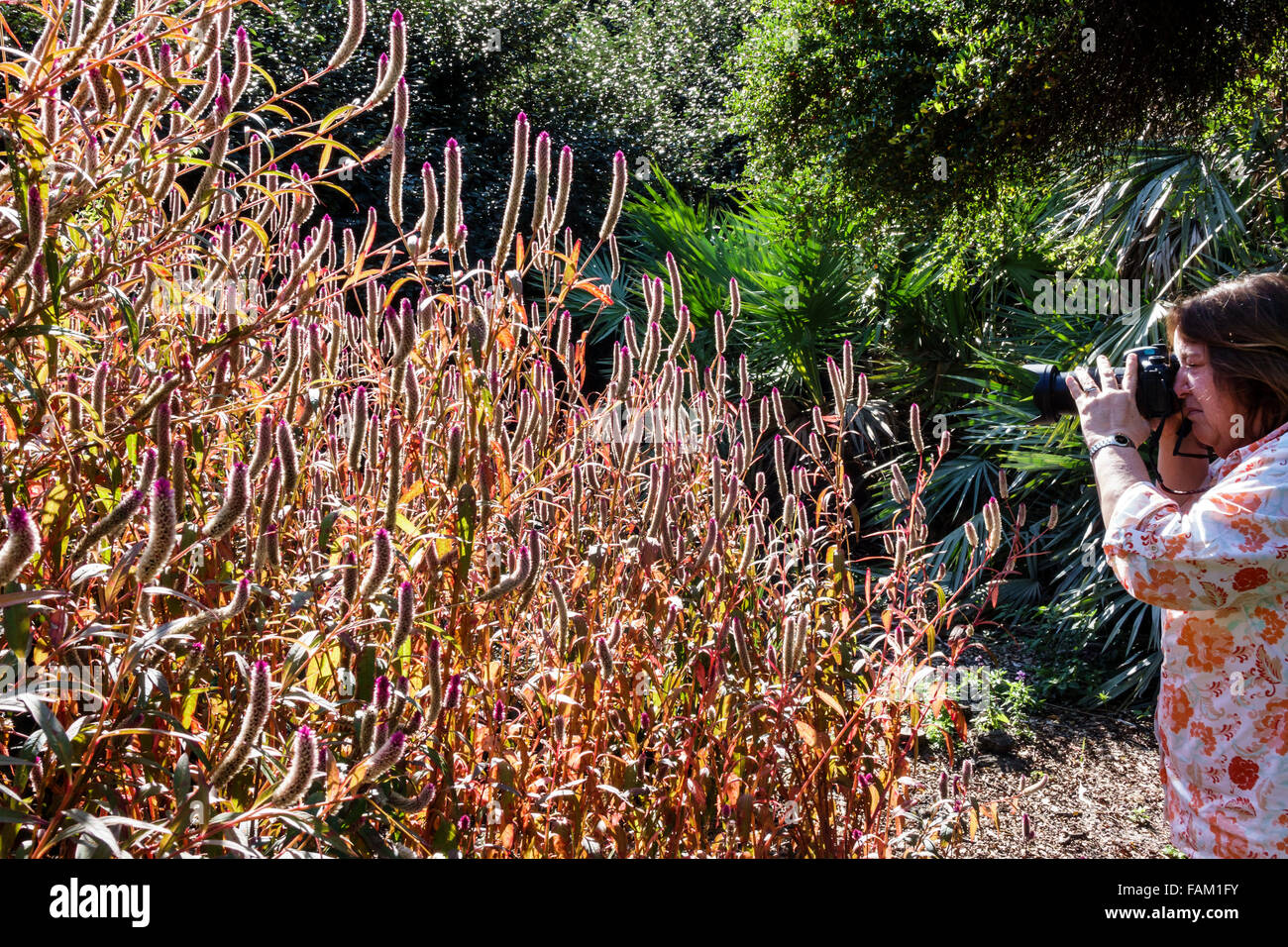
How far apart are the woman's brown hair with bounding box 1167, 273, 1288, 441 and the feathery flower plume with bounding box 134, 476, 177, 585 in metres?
1.49

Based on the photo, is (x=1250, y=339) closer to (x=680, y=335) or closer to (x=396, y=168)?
(x=680, y=335)

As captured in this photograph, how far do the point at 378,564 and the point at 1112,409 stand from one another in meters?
1.28

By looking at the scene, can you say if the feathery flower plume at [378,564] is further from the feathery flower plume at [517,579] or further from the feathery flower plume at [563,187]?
the feathery flower plume at [563,187]

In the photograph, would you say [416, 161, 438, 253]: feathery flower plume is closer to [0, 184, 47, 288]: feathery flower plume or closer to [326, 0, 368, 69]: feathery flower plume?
[326, 0, 368, 69]: feathery flower plume

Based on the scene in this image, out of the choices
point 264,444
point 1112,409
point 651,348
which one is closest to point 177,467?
point 264,444

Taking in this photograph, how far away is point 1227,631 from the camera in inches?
56.7

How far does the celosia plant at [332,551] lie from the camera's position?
2.88 ft

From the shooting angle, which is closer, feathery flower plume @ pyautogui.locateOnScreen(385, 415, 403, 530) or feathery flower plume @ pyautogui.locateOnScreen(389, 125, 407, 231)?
feathery flower plume @ pyautogui.locateOnScreen(385, 415, 403, 530)

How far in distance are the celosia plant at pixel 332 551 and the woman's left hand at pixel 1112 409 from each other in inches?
11.1

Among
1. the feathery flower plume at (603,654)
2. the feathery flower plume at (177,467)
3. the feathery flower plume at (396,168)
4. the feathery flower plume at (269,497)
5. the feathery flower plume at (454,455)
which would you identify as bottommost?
the feathery flower plume at (603,654)

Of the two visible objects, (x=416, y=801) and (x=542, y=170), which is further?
(x=542, y=170)

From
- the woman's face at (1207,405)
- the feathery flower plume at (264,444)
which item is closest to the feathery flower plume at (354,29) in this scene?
the feathery flower plume at (264,444)

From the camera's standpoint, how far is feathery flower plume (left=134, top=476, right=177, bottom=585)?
72 cm

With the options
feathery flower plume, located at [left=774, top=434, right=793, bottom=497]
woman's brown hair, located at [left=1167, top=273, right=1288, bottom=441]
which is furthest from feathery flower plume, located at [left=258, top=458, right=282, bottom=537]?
woman's brown hair, located at [left=1167, top=273, right=1288, bottom=441]
